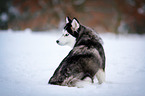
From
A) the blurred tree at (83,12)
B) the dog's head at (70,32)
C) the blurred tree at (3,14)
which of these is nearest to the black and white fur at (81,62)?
the dog's head at (70,32)

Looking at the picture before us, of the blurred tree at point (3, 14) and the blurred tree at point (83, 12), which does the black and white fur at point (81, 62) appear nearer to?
the blurred tree at point (83, 12)

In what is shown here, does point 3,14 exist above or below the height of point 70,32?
above

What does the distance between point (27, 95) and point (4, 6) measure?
66.6 ft

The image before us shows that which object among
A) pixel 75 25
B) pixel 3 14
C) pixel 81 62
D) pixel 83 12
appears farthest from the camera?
pixel 3 14

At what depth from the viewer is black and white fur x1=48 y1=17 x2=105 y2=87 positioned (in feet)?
7.86

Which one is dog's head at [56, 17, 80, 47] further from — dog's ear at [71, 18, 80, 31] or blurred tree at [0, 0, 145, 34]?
blurred tree at [0, 0, 145, 34]

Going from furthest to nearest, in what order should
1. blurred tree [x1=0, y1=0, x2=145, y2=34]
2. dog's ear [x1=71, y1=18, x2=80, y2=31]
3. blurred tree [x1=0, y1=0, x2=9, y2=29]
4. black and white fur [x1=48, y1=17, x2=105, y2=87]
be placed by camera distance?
blurred tree [x1=0, y1=0, x2=9, y2=29] < blurred tree [x1=0, y1=0, x2=145, y2=34] < dog's ear [x1=71, y1=18, x2=80, y2=31] < black and white fur [x1=48, y1=17, x2=105, y2=87]

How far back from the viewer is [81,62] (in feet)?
7.98

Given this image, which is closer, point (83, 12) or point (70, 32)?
point (70, 32)

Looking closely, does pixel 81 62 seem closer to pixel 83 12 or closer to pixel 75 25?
pixel 75 25

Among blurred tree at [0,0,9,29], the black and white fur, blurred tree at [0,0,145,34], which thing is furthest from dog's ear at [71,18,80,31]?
blurred tree at [0,0,9,29]

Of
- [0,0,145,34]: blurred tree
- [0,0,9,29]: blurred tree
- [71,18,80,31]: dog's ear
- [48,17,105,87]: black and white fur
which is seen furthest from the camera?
[0,0,9,29]: blurred tree

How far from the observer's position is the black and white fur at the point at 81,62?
7.86 feet

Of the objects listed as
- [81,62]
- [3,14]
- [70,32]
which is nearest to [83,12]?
[3,14]
